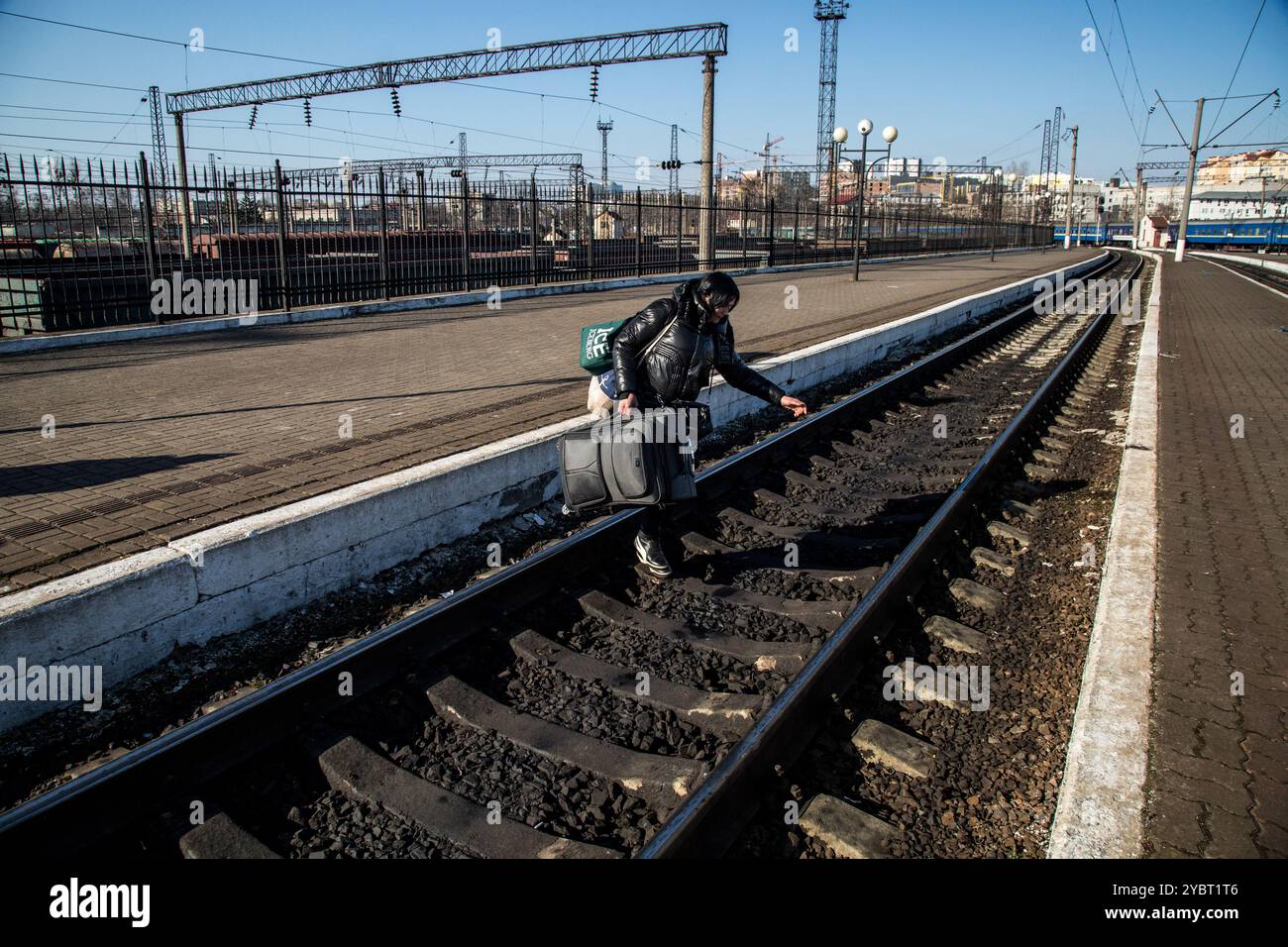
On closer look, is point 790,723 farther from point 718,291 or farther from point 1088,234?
point 1088,234

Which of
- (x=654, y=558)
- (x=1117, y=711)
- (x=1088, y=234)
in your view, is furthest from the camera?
(x=1088, y=234)

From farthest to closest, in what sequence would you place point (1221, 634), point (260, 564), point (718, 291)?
point (718, 291) < point (260, 564) < point (1221, 634)

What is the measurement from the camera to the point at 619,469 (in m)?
4.56

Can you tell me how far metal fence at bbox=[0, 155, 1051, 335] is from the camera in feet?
39.3

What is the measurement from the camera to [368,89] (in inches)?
1404

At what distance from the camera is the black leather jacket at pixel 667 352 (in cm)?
473

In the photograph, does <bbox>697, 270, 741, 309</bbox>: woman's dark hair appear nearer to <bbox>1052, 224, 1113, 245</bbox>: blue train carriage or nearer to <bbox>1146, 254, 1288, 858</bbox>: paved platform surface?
<bbox>1146, 254, 1288, 858</bbox>: paved platform surface

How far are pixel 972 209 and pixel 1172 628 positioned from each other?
2558 inches

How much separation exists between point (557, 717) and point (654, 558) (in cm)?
155

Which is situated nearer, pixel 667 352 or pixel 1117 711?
pixel 1117 711

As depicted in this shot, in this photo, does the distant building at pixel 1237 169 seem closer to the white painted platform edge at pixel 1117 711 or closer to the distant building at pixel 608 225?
the distant building at pixel 608 225

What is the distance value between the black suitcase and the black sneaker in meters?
0.47

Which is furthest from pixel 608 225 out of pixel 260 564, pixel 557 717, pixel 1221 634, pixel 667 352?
pixel 557 717

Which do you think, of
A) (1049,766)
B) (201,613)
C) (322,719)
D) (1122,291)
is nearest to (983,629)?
(1049,766)
